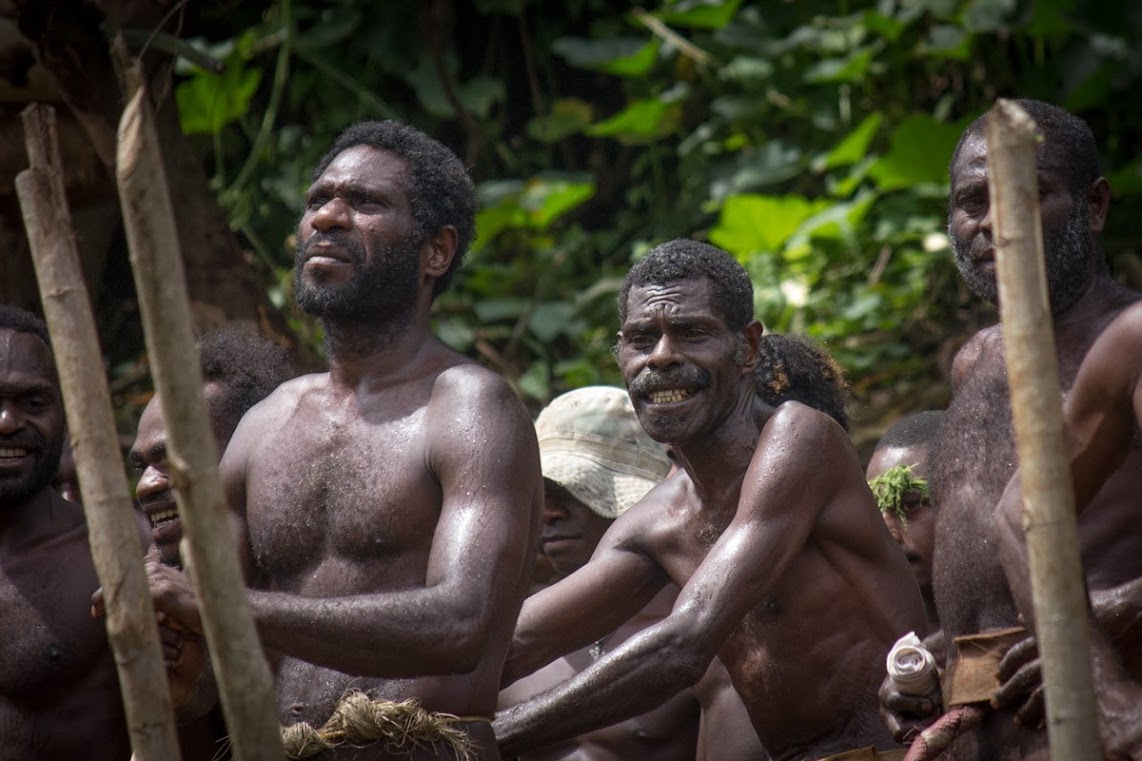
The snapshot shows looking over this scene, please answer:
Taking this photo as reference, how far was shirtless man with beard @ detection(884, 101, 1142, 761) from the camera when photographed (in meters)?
3.77

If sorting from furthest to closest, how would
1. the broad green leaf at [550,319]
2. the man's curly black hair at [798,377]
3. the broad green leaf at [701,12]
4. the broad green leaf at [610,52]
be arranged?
the broad green leaf at [550,319] → the broad green leaf at [610,52] → the broad green leaf at [701,12] → the man's curly black hair at [798,377]

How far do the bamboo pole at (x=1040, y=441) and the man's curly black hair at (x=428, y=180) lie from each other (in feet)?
6.29

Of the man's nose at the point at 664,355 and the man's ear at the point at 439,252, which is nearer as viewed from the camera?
the man's ear at the point at 439,252

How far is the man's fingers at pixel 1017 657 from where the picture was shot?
3469 millimetres

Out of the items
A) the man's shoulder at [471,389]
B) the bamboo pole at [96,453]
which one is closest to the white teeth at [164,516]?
the man's shoulder at [471,389]

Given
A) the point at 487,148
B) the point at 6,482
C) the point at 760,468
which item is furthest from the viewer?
the point at 487,148

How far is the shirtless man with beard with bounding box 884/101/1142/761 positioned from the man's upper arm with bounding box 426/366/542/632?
3.06 feet

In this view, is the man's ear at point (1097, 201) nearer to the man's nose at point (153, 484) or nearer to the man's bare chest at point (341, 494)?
the man's bare chest at point (341, 494)

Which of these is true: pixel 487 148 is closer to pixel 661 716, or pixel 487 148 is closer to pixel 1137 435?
pixel 661 716

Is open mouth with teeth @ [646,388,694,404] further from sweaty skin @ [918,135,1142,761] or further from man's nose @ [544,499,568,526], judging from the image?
man's nose @ [544,499,568,526]

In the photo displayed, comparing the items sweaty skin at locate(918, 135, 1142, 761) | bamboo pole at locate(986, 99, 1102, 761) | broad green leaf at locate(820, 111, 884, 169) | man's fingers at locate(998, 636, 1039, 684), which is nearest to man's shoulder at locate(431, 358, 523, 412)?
sweaty skin at locate(918, 135, 1142, 761)

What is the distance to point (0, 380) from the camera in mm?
4711

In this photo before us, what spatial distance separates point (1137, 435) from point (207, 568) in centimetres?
186

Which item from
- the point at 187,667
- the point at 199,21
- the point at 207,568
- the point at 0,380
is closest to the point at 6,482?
the point at 0,380
